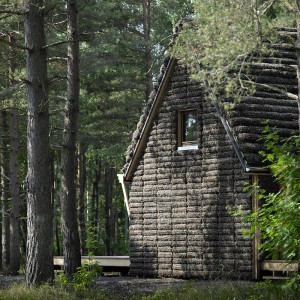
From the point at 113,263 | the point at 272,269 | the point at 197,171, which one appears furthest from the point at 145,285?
the point at 113,263

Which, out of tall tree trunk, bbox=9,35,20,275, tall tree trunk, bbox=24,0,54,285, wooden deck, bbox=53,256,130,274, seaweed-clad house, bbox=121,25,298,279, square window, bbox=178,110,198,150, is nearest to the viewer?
tall tree trunk, bbox=24,0,54,285

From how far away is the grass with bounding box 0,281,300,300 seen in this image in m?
14.6

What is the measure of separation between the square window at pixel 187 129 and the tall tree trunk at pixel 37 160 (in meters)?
7.48

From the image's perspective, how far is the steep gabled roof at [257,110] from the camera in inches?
907

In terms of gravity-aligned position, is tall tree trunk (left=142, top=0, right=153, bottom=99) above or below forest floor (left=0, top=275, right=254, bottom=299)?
above

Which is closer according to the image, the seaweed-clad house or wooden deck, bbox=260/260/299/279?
wooden deck, bbox=260/260/299/279

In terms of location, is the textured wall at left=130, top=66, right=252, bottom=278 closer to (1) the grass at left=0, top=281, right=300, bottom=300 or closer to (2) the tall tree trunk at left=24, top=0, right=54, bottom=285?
(1) the grass at left=0, top=281, right=300, bottom=300

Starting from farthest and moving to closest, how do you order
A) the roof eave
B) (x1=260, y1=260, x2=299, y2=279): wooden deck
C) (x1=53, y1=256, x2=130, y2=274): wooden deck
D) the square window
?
(x1=53, y1=256, x2=130, y2=274): wooden deck
the roof eave
the square window
(x1=260, y1=260, x2=299, y2=279): wooden deck

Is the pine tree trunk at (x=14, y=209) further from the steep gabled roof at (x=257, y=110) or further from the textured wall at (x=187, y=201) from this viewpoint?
the steep gabled roof at (x=257, y=110)

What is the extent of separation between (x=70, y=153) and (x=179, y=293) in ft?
21.2

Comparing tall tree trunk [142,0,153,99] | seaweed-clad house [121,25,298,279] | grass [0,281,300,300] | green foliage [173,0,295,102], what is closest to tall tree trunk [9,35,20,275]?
seaweed-clad house [121,25,298,279]

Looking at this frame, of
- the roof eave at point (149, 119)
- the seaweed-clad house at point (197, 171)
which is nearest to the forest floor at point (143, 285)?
the seaweed-clad house at point (197, 171)

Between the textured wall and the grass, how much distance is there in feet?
19.6

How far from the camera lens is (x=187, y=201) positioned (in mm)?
25141
